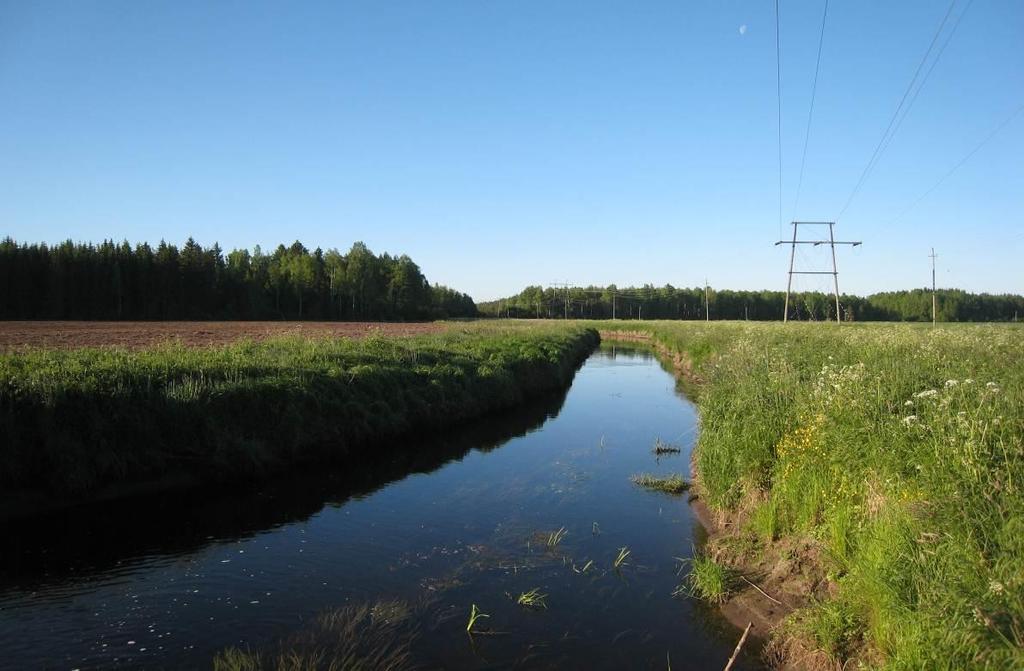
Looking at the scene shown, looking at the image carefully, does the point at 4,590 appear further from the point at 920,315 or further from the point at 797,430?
the point at 920,315

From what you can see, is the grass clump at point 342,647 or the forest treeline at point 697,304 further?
the forest treeline at point 697,304

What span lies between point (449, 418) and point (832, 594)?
14836 millimetres

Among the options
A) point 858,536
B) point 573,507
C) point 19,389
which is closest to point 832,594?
point 858,536

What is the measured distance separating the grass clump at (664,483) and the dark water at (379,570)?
0.31m

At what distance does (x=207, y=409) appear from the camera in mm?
12906

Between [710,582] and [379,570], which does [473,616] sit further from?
[710,582]

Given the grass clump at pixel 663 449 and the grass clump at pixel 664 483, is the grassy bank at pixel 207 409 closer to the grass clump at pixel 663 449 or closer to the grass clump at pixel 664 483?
the grass clump at pixel 663 449

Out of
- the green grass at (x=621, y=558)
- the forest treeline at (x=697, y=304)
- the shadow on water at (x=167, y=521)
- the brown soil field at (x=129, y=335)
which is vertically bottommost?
the green grass at (x=621, y=558)

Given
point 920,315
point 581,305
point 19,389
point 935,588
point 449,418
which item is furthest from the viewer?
point 581,305

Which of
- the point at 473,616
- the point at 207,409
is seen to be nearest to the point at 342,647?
the point at 473,616

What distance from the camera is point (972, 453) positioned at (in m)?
5.07

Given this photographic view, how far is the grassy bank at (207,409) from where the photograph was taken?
415 inches

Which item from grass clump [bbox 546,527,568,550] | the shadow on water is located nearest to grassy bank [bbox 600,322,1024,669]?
grass clump [bbox 546,527,568,550]

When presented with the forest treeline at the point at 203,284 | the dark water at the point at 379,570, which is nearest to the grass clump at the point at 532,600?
the dark water at the point at 379,570
